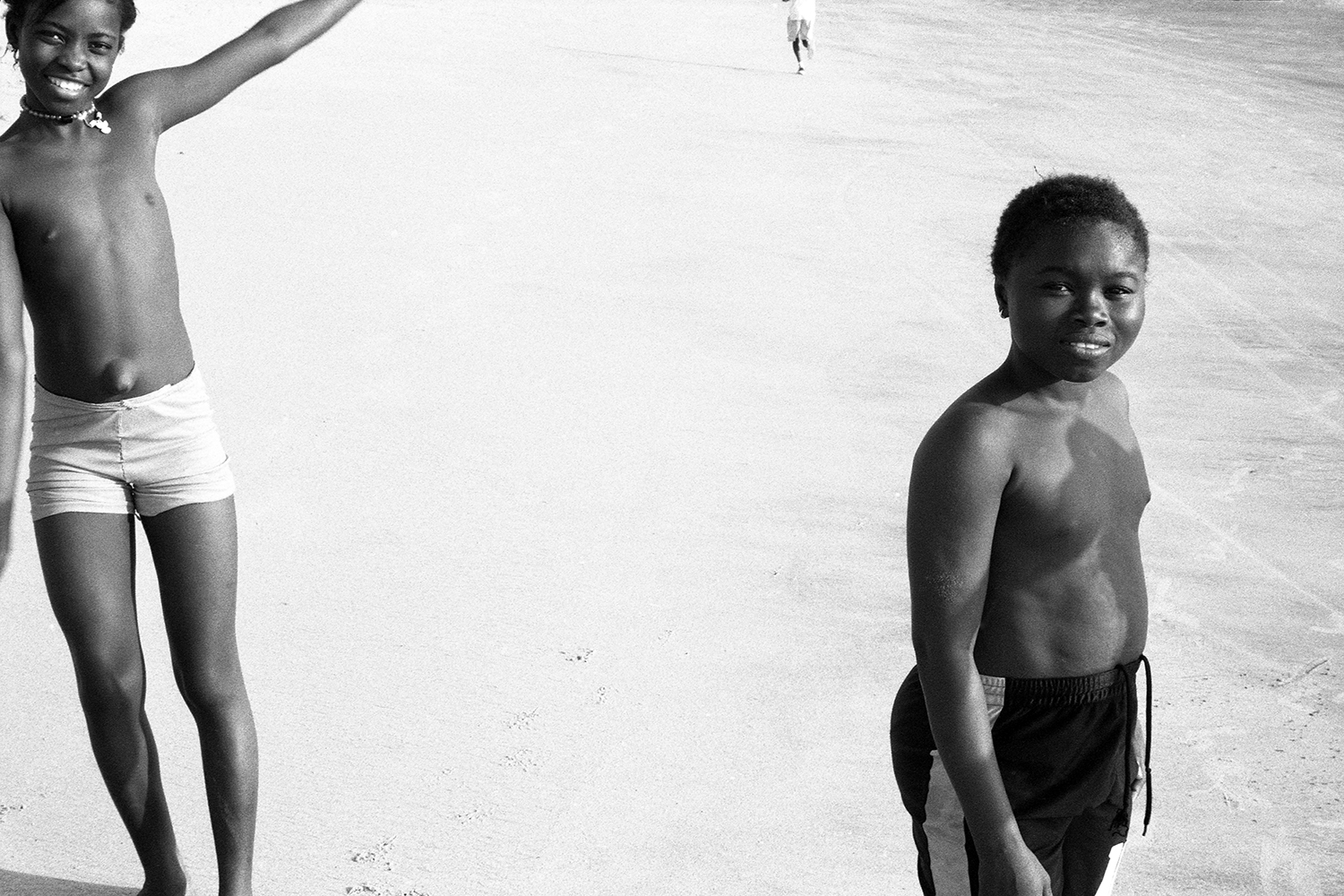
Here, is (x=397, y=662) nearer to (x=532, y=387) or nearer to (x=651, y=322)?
(x=532, y=387)

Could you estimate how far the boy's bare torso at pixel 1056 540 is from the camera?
2.08 metres

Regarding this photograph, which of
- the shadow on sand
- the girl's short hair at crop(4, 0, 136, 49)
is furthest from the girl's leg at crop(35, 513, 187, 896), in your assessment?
the girl's short hair at crop(4, 0, 136, 49)

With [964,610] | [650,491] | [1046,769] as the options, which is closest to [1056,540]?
[964,610]

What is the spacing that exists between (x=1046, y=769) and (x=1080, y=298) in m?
0.68

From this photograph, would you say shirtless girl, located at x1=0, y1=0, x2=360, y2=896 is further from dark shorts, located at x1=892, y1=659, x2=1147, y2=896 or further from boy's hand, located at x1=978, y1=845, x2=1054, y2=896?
boy's hand, located at x1=978, y1=845, x2=1054, y2=896

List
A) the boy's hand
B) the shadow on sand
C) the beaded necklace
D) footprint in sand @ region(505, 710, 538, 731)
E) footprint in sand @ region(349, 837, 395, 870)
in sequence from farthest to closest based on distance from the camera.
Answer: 1. footprint in sand @ region(505, 710, 538, 731)
2. footprint in sand @ region(349, 837, 395, 870)
3. the shadow on sand
4. the beaded necklace
5. the boy's hand

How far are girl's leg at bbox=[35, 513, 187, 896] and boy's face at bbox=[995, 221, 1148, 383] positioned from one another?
169cm

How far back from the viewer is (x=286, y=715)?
3936mm

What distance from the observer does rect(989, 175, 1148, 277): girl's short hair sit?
6.96 ft

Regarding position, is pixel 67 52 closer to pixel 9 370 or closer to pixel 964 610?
pixel 9 370

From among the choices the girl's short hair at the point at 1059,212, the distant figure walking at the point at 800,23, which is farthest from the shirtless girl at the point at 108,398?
the distant figure walking at the point at 800,23

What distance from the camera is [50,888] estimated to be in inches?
127

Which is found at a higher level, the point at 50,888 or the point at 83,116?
the point at 83,116

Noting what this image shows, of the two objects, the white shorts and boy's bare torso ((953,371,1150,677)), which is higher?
boy's bare torso ((953,371,1150,677))
